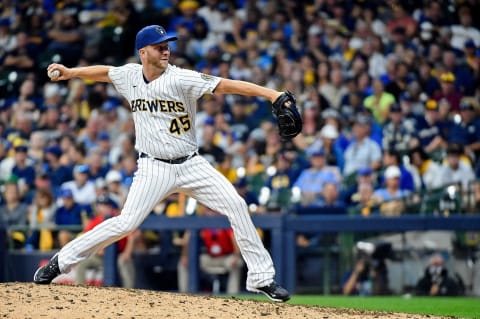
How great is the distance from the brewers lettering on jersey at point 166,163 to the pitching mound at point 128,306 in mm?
220

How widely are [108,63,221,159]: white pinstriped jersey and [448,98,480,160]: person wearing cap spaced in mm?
5945

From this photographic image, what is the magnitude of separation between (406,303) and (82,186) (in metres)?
4.81

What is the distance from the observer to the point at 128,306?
6.67 meters

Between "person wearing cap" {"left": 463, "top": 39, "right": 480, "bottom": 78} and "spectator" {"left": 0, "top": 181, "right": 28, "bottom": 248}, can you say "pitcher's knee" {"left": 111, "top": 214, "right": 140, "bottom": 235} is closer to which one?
"spectator" {"left": 0, "top": 181, "right": 28, "bottom": 248}

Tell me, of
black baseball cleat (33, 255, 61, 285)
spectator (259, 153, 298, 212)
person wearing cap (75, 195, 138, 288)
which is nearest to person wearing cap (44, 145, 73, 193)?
person wearing cap (75, 195, 138, 288)

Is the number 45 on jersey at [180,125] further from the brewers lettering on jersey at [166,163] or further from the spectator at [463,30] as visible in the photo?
the spectator at [463,30]

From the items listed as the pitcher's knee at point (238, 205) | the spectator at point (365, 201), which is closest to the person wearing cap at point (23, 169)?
the spectator at point (365, 201)

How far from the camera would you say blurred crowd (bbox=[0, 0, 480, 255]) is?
1162 centimetres

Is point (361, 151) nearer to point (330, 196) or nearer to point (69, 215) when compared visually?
point (330, 196)

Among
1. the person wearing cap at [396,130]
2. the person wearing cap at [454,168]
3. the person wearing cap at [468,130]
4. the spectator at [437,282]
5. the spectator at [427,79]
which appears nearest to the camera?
the spectator at [437,282]

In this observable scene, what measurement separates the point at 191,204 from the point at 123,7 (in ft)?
19.2

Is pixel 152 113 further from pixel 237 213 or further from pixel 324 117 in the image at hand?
pixel 324 117

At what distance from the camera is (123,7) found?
16.3 metres

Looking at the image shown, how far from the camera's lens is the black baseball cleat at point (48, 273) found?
23.4ft
